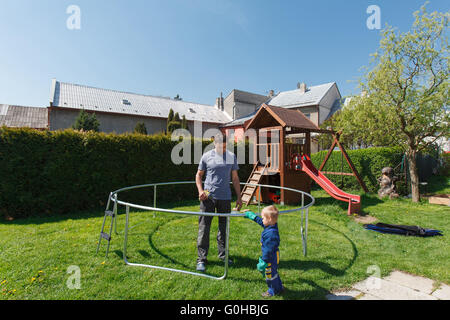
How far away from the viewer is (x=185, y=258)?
12.6 ft

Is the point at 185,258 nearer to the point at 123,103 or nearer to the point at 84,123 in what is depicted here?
the point at 84,123

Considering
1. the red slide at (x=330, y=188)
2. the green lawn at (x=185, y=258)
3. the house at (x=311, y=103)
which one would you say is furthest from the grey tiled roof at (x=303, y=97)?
the green lawn at (x=185, y=258)

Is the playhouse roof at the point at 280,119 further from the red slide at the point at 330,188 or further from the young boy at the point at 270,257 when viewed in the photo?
the young boy at the point at 270,257

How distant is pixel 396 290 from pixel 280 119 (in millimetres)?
6345

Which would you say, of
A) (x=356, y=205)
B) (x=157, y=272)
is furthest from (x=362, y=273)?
(x=356, y=205)

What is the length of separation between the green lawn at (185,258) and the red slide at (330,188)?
0.86 meters

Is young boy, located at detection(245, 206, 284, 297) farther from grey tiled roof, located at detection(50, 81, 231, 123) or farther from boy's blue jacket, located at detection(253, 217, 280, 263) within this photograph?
grey tiled roof, located at detection(50, 81, 231, 123)

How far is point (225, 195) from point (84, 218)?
5040 millimetres

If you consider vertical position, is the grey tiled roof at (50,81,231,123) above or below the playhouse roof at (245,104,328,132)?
above

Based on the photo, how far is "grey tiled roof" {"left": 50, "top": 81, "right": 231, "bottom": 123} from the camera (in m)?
21.3

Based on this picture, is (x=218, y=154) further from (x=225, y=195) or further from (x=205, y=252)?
(x=205, y=252)

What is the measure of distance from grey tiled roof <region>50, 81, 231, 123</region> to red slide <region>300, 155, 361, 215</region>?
63.9 feet


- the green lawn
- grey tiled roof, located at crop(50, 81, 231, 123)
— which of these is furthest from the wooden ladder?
grey tiled roof, located at crop(50, 81, 231, 123)

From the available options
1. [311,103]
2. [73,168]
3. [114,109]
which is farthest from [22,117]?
[311,103]
